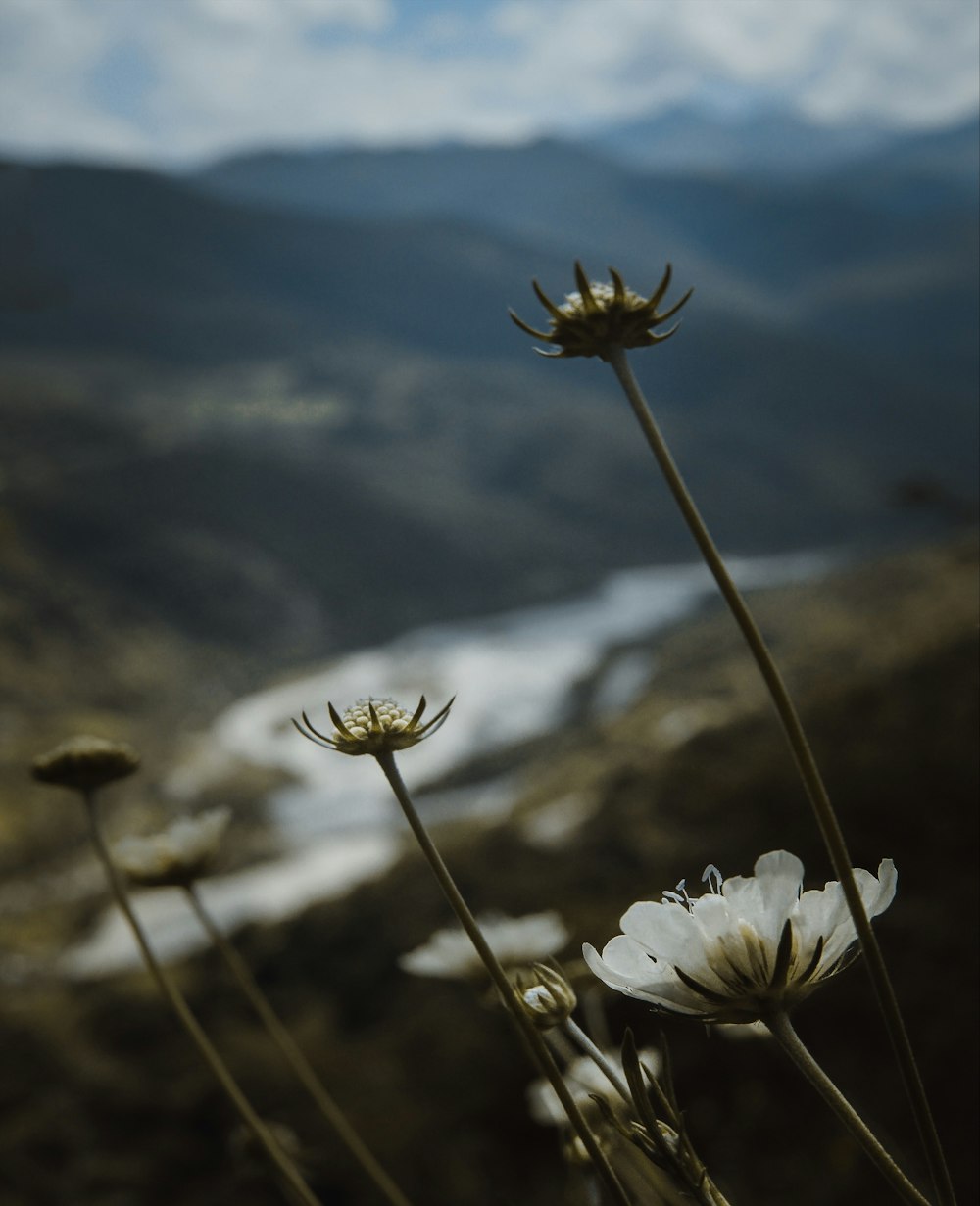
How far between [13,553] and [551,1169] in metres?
68.8

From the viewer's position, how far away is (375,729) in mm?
819

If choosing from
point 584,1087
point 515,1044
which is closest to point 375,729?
point 584,1087

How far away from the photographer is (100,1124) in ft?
13.4

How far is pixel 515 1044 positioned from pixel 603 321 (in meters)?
2.91

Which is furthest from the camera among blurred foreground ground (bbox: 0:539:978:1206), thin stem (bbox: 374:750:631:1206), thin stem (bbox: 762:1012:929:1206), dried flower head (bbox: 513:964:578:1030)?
blurred foreground ground (bbox: 0:539:978:1206)

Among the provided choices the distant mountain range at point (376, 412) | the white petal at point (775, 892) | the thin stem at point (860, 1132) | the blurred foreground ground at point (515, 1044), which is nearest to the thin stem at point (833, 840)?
the thin stem at point (860, 1132)

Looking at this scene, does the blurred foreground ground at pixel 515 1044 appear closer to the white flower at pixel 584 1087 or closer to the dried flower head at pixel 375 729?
the white flower at pixel 584 1087

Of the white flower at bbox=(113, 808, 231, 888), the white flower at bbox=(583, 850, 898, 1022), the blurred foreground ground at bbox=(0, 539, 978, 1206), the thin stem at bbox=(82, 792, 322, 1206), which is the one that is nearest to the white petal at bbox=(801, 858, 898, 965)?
the white flower at bbox=(583, 850, 898, 1022)

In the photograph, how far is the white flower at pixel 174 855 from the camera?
4.58ft

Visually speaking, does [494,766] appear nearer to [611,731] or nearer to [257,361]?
[611,731]

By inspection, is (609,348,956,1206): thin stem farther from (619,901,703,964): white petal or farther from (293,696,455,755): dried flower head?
(293,696,455,755): dried flower head

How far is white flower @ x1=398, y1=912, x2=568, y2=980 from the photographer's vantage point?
47.1 inches

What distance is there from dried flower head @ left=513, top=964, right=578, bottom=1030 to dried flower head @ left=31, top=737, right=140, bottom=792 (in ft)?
2.26

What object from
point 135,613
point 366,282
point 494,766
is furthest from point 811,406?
point 494,766
